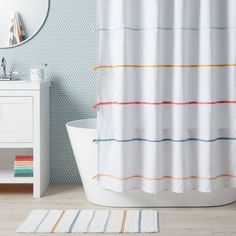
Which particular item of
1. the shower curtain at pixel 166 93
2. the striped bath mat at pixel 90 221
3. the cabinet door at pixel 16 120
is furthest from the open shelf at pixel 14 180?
the shower curtain at pixel 166 93

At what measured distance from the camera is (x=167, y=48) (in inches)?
138

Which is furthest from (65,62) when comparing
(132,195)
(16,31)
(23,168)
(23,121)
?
(132,195)

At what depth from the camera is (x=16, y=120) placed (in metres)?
3.99

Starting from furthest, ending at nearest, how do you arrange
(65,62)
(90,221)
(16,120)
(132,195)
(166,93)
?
(65,62), (16,120), (132,195), (166,93), (90,221)

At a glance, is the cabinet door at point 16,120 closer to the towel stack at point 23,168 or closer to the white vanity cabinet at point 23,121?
the white vanity cabinet at point 23,121

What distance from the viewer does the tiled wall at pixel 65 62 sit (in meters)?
4.49

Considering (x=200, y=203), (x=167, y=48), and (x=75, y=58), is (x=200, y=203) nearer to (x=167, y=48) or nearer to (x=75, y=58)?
(x=167, y=48)

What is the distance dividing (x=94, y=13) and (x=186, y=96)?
54.8 inches

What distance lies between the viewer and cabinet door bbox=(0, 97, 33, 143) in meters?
3.98

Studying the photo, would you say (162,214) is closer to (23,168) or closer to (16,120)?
(23,168)

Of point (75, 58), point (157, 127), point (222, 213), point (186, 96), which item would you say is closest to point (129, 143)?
point (157, 127)

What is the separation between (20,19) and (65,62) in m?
0.52

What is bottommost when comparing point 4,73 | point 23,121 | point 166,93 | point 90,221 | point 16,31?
point 90,221

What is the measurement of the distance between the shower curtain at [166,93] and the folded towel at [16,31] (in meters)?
1.24
